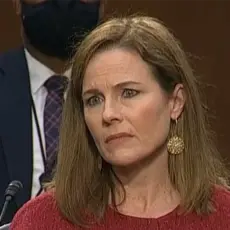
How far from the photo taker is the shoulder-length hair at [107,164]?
1.85 meters

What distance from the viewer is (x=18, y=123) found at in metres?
2.48

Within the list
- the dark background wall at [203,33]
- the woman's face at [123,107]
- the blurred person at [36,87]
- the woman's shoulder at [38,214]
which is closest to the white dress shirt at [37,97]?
the blurred person at [36,87]

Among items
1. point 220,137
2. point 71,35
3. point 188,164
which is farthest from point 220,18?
point 188,164

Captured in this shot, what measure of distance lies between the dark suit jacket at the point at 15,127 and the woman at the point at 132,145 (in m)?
0.47

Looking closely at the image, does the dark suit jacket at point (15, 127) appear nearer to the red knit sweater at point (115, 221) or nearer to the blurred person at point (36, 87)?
the blurred person at point (36, 87)

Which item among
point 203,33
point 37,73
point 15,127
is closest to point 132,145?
point 15,127

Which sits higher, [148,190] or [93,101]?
[93,101]

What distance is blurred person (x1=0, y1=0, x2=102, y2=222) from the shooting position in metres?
2.44

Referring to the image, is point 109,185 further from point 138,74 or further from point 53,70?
point 53,70

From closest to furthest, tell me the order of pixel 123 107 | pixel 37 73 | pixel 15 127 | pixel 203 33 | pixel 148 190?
pixel 123 107 → pixel 148 190 → pixel 15 127 → pixel 37 73 → pixel 203 33

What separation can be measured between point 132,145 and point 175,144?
0.48ft

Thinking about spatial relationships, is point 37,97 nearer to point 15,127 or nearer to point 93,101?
point 15,127

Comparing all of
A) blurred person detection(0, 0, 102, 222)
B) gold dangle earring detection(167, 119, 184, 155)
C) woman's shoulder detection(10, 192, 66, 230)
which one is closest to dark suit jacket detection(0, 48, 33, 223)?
blurred person detection(0, 0, 102, 222)

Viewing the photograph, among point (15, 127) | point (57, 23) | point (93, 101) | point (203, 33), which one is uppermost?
point (93, 101)
